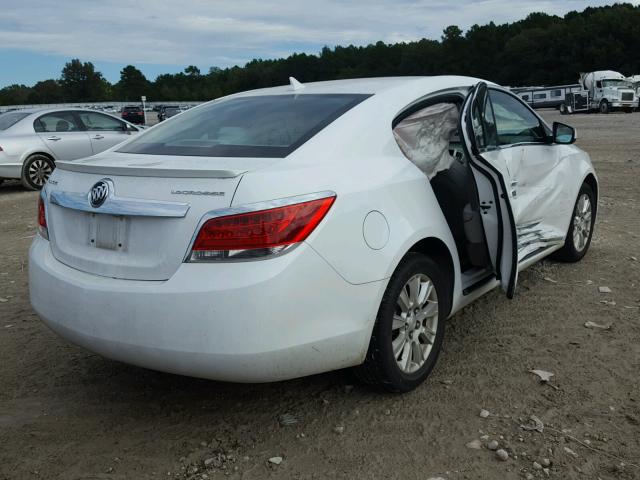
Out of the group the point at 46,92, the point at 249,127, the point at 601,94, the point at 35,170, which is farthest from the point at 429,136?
the point at 46,92

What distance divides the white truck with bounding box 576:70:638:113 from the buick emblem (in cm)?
4309

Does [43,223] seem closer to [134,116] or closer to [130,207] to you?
[130,207]

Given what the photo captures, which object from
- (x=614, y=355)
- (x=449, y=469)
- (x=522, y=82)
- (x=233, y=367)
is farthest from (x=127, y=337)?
(x=522, y=82)

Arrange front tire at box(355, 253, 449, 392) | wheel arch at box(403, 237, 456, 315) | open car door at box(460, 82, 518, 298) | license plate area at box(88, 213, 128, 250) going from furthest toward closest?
open car door at box(460, 82, 518, 298), wheel arch at box(403, 237, 456, 315), front tire at box(355, 253, 449, 392), license plate area at box(88, 213, 128, 250)

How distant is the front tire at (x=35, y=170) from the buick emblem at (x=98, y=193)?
1019 centimetres

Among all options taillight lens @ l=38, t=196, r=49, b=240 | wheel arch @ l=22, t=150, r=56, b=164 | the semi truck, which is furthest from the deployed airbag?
the semi truck

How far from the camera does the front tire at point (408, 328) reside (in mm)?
3066

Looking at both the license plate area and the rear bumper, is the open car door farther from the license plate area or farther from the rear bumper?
the license plate area

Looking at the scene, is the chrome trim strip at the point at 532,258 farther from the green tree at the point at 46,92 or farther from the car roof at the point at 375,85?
the green tree at the point at 46,92

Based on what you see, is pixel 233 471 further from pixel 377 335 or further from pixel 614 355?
pixel 614 355

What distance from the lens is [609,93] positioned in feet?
134

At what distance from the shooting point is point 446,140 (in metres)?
4.03

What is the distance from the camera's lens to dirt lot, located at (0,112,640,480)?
9.10 feet

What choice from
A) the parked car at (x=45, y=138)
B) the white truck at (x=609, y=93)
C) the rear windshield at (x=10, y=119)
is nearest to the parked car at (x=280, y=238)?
the parked car at (x=45, y=138)
